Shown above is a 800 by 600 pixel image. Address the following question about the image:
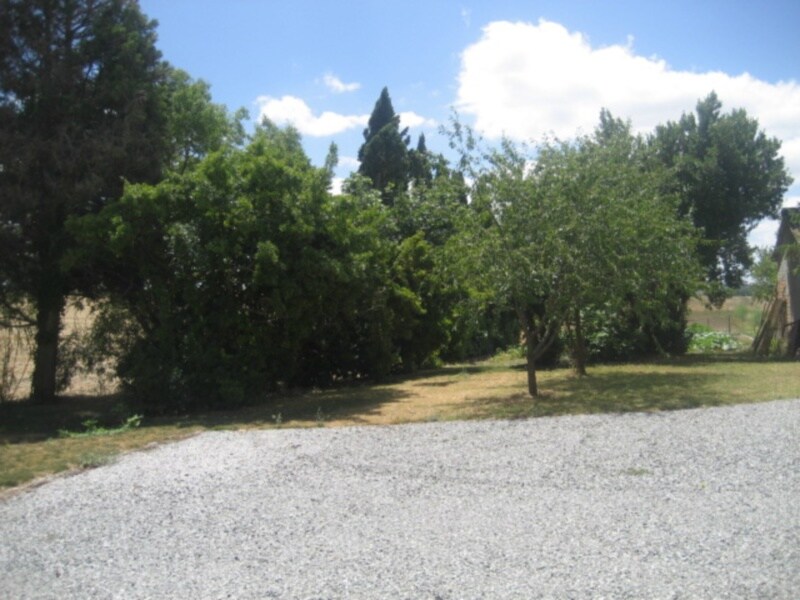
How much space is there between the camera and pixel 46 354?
16891 millimetres

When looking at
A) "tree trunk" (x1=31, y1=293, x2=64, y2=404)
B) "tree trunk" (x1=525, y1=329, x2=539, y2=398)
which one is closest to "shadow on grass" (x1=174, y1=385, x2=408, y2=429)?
"tree trunk" (x1=525, y1=329, x2=539, y2=398)

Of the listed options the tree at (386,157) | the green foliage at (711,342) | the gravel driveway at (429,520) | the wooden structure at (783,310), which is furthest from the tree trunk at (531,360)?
the tree at (386,157)

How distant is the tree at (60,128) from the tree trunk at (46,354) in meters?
0.03

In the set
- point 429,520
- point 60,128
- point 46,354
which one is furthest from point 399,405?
point 60,128

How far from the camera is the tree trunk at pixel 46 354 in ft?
53.6

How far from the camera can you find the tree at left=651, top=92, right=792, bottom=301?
22641 millimetres

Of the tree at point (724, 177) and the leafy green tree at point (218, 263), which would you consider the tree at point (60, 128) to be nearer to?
the leafy green tree at point (218, 263)

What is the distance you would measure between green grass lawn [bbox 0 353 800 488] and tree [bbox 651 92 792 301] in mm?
5981

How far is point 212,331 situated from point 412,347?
753 centimetres

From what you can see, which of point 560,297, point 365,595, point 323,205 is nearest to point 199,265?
point 323,205

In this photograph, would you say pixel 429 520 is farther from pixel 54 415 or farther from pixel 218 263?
pixel 54 415

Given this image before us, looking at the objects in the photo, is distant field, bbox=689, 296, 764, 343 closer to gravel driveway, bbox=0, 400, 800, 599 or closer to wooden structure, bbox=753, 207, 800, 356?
wooden structure, bbox=753, 207, 800, 356

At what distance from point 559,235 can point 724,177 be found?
43.2 feet

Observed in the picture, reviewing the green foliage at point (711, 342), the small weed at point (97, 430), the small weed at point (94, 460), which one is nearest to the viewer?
the small weed at point (94, 460)
